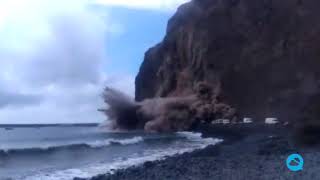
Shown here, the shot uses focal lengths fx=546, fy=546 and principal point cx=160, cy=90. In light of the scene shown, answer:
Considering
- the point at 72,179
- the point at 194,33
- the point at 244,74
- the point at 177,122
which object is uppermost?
the point at 194,33

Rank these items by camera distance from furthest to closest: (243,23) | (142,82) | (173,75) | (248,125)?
(142,82), (173,75), (243,23), (248,125)

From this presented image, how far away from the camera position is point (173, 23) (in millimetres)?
107812

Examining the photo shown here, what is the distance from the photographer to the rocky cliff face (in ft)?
247

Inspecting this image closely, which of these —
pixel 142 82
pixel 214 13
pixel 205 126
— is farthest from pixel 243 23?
pixel 142 82

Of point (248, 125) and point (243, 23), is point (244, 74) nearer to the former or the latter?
point (243, 23)

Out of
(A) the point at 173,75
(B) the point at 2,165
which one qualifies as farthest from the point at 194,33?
(B) the point at 2,165

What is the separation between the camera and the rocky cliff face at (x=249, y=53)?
75.4m

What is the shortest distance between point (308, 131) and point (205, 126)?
51902mm

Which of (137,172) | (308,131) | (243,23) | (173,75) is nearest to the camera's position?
(137,172)

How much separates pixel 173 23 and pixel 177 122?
2601 centimetres

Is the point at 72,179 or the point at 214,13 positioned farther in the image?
the point at 214,13

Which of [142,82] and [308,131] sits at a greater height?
[142,82]

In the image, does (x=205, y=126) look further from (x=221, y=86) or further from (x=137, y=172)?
(x=137, y=172)

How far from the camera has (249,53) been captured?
8519 cm
